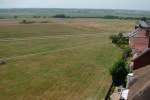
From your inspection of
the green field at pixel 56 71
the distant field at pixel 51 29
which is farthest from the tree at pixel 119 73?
the distant field at pixel 51 29

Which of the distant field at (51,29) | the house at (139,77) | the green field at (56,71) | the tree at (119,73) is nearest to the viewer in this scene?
the house at (139,77)

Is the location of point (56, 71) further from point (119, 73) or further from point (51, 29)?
point (51, 29)

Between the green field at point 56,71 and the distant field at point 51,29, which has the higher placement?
the green field at point 56,71

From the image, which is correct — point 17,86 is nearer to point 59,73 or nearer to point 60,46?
point 59,73

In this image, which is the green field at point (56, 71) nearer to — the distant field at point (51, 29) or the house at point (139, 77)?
the house at point (139, 77)

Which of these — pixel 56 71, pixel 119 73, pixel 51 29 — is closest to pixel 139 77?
pixel 119 73

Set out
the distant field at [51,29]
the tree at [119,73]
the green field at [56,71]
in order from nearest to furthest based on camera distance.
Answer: the green field at [56,71] < the tree at [119,73] < the distant field at [51,29]

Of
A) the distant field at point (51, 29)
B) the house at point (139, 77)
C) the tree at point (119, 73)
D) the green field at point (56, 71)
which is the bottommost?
the distant field at point (51, 29)

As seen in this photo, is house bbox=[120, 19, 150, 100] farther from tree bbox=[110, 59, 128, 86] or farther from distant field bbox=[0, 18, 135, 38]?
distant field bbox=[0, 18, 135, 38]
